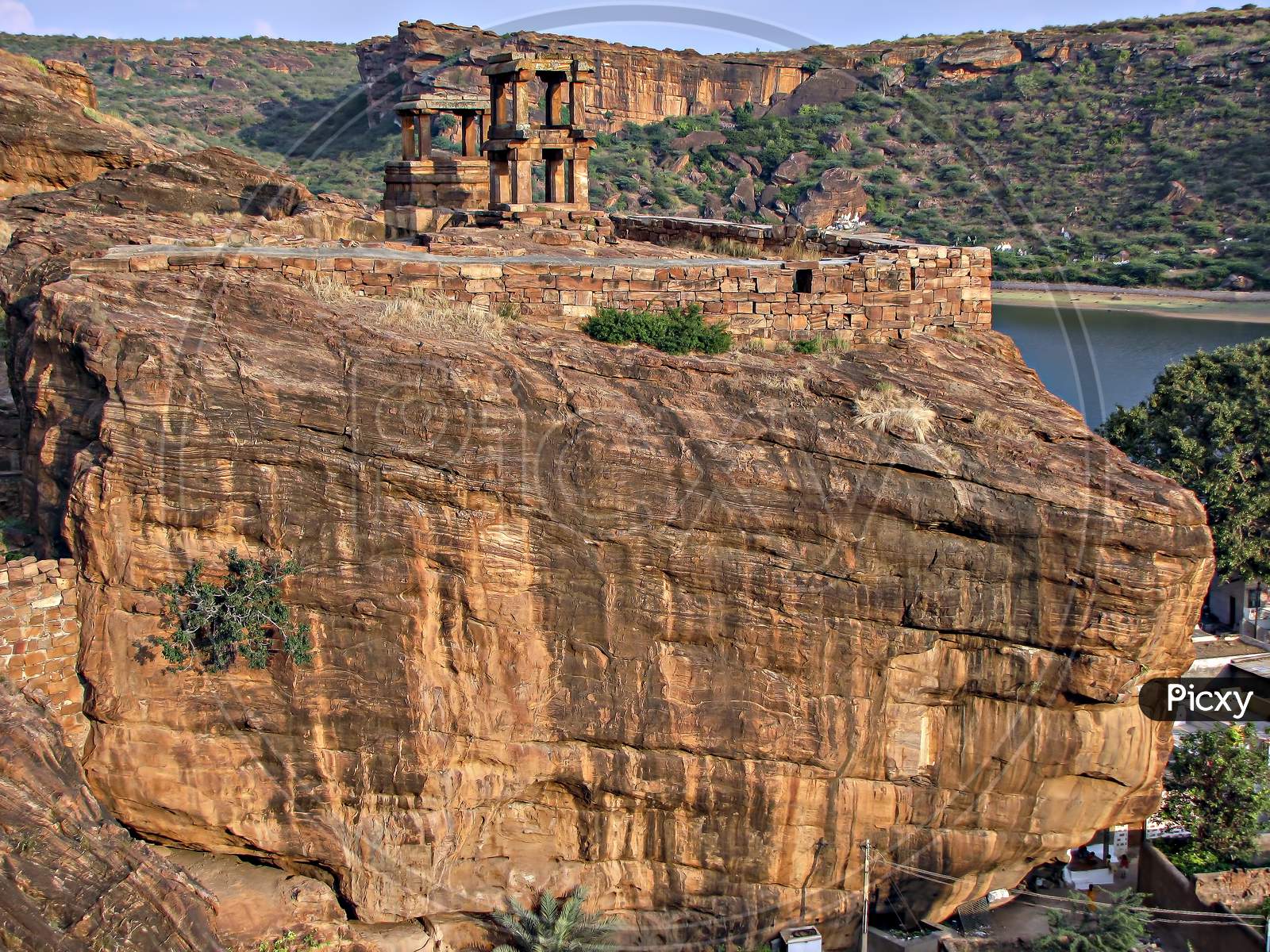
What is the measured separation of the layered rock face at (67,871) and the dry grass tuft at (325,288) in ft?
15.6

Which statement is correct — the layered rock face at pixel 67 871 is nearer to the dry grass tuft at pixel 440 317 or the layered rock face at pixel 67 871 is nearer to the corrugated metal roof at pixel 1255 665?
the dry grass tuft at pixel 440 317

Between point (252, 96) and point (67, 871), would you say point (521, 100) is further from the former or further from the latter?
point (252, 96)

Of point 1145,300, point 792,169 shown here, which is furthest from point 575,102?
point 792,169

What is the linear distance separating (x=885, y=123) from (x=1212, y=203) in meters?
19.0

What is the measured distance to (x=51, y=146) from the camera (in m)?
23.8

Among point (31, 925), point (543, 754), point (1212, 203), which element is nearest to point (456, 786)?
point (543, 754)

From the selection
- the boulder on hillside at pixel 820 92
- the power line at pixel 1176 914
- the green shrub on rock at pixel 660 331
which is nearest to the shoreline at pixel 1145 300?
the boulder on hillside at pixel 820 92

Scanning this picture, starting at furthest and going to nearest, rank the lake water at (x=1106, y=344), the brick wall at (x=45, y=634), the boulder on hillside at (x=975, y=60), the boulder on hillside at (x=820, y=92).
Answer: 1. the boulder on hillside at (x=820, y=92)
2. the boulder on hillside at (x=975, y=60)
3. the lake water at (x=1106, y=344)
4. the brick wall at (x=45, y=634)

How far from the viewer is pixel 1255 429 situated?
2366cm

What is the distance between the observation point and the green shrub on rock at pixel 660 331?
510 inches

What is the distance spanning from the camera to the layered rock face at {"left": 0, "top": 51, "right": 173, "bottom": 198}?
2350cm

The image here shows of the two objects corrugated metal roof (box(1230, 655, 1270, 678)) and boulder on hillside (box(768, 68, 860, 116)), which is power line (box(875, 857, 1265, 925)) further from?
boulder on hillside (box(768, 68, 860, 116))

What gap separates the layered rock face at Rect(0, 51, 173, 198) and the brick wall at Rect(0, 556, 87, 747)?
15.5 meters

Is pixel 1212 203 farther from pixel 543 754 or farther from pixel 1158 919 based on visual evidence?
pixel 543 754
